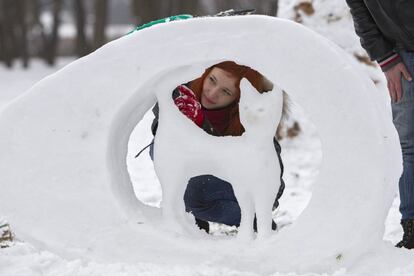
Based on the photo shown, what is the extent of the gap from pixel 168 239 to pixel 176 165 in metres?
0.30

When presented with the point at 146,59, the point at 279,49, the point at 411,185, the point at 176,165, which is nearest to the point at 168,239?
the point at 176,165

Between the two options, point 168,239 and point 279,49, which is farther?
point 168,239

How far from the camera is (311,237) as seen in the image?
2.25m

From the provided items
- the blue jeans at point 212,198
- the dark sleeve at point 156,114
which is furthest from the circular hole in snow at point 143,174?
the dark sleeve at point 156,114

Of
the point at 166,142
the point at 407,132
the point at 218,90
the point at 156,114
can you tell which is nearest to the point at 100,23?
the point at 156,114

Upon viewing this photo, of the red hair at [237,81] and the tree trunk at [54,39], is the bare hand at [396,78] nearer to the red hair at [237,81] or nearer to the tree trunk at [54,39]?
the red hair at [237,81]

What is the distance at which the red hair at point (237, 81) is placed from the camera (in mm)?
2576

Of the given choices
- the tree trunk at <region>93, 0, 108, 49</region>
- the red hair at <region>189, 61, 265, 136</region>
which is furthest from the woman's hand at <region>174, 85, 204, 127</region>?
the tree trunk at <region>93, 0, 108, 49</region>

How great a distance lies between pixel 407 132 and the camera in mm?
2531

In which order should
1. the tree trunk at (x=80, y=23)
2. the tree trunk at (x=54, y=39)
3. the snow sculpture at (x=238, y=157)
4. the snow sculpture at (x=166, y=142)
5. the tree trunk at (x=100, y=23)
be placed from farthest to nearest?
1. the tree trunk at (x=54, y=39)
2. the tree trunk at (x=80, y=23)
3. the tree trunk at (x=100, y=23)
4. the snow sculpture at (x=238, y=157)
5. the snow sculpture at (x=166, y=142)

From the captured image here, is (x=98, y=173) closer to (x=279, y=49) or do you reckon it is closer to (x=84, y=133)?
(x=84, y=133)

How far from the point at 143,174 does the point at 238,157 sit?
8.59ft

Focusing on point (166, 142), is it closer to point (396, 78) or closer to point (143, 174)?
point (396, 78)

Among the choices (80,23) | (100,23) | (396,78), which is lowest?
(80,23)
